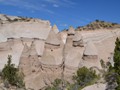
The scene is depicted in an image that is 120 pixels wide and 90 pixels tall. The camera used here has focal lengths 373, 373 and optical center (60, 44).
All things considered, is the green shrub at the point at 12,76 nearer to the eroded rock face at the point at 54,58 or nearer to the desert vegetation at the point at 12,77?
the desert vegetation at the point at 12,77

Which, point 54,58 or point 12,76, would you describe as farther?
point 12,76

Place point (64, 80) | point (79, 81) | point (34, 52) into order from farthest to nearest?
point (34, 52)
point (64, 80)
point (79, 81)

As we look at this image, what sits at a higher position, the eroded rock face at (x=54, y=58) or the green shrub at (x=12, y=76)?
the eroded rock face at (x=54, y=58)

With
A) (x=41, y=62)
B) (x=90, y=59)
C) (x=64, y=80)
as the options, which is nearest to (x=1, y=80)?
(x=41, y=62)

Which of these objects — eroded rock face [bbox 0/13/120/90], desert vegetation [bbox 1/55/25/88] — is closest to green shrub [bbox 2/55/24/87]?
desert vegetation [bbox 1/55/25/88]

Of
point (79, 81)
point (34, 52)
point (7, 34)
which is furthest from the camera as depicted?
point (7, 34)

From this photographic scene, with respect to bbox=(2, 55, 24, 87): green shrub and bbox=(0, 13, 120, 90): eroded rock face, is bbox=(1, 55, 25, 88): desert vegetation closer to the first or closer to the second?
bbox=(2, 55, 24, 87): green shrub

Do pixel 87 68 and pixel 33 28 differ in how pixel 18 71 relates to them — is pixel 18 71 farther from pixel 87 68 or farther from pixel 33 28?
pixel 33 28

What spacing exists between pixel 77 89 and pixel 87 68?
16.9 feet

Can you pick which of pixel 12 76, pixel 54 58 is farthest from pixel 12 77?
pixel 54 58

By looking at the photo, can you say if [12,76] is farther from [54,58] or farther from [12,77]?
[54,58]

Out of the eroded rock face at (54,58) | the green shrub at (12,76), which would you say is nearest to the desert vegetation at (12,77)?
the green shrub at (12,76)

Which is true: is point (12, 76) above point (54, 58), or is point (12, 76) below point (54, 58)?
below

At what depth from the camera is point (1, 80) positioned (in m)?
38.8
